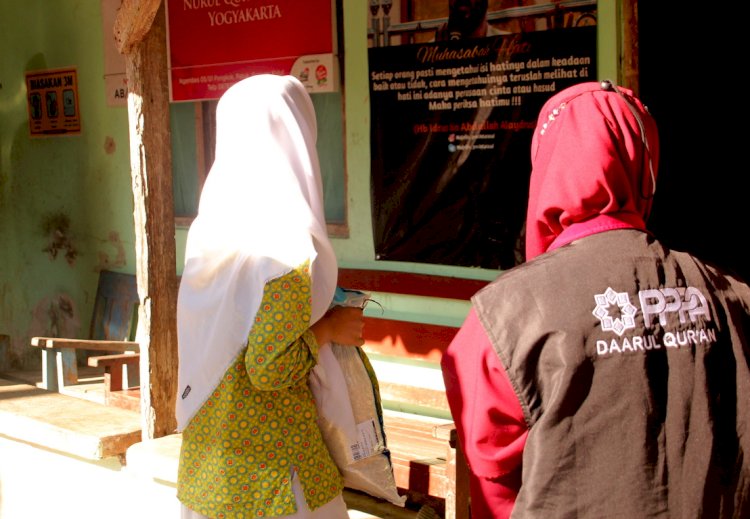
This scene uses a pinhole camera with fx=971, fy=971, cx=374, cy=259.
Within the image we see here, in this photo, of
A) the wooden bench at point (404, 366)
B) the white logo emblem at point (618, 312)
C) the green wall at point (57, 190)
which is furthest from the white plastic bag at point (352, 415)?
the green wall at point (57, 190)

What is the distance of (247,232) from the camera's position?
256 cm

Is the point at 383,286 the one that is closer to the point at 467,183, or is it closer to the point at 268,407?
the point at 467,183

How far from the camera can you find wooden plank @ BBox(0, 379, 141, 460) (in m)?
4.88

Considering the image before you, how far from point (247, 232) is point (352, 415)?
62 centimetres

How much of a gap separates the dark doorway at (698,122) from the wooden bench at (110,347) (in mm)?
3055

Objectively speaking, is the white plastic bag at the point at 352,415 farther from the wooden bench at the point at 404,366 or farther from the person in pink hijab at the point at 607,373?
the person in pink hijab at the point at 607,373

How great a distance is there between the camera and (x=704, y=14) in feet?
14.2

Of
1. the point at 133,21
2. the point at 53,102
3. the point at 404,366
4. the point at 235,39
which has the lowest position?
the point at 404,366

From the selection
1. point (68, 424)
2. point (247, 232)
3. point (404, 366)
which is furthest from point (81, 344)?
point (247, 232)

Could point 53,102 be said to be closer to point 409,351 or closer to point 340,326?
point 409,351

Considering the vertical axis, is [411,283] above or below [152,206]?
below

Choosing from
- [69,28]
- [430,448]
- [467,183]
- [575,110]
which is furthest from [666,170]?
[69,28]

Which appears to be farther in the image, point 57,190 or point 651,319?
point 57,190

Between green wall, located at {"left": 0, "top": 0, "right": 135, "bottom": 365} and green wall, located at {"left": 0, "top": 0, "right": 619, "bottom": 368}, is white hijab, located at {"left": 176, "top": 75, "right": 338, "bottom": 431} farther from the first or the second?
green wall, located at {"left": 0, "top": 0, "right": 135, "bottom": 365}
